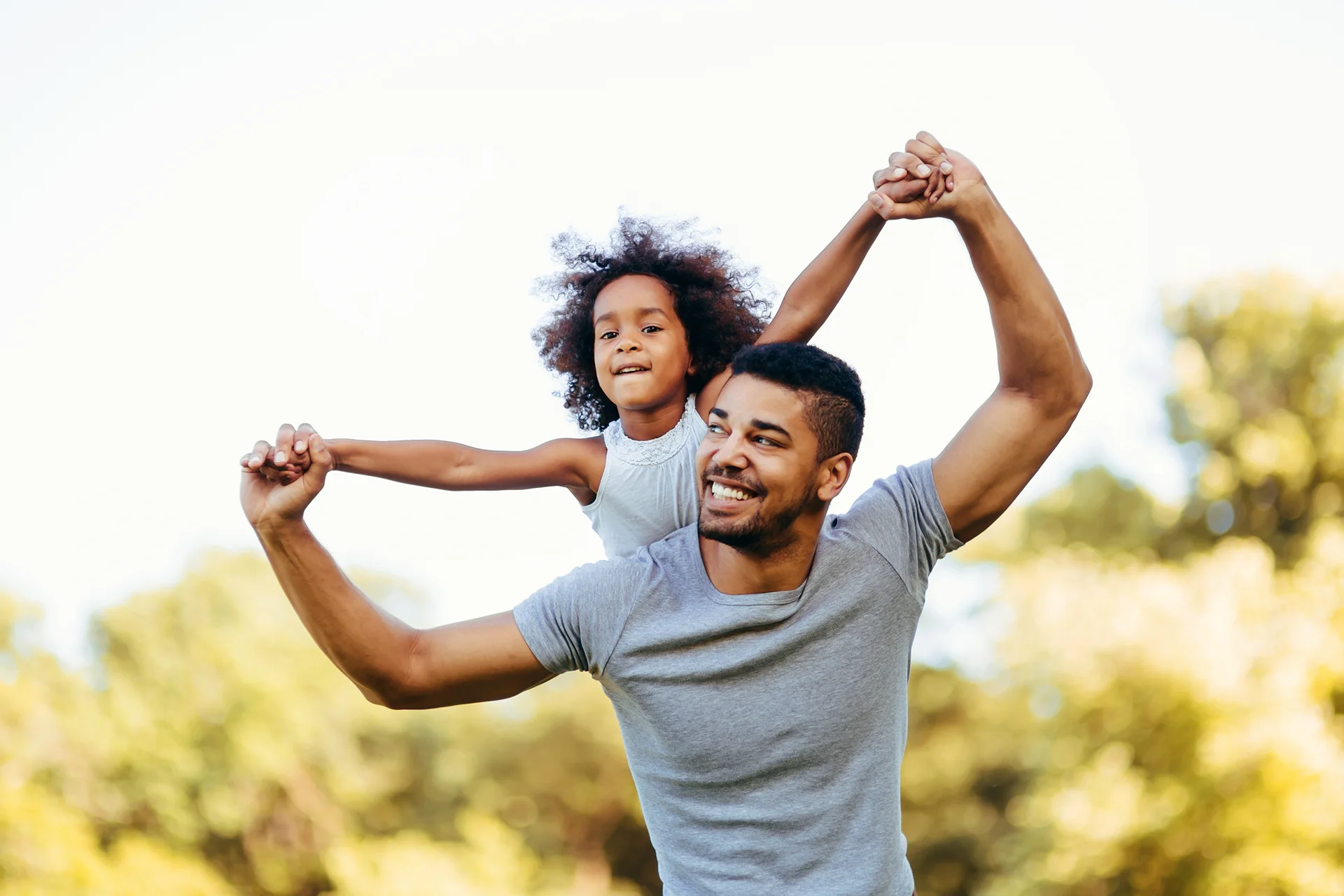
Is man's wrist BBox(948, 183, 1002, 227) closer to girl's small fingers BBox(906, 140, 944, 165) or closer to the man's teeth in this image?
girl's small fingers BBox(906, 140, 944, 165)

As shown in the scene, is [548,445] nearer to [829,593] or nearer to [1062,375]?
[829,593]

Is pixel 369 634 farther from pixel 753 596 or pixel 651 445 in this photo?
pixel 651 445

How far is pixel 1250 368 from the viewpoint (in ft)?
58.3

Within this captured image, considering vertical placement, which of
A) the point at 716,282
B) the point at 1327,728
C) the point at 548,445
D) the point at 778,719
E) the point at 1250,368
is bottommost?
the point at 1327,728

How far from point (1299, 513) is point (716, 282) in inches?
642

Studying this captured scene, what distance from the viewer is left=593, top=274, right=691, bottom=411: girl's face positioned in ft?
10.8

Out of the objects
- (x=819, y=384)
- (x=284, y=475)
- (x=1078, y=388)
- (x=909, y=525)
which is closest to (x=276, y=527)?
(x=284, y=475)

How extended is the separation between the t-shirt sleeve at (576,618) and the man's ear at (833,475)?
1.36 ft

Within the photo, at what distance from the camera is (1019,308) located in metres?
2.58

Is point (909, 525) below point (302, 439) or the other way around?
below

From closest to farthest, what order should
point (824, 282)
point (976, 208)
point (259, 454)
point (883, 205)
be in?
point (259, 454)
point (976, 208)
point (883, 205)
point (824, 282)

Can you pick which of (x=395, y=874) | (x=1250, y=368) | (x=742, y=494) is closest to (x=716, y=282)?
(x=742, y=494)

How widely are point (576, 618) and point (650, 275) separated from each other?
1214 mm

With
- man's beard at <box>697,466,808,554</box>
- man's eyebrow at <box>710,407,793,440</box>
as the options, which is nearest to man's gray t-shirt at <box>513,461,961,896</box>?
man's beard at <box>697,466,808,554</box>
